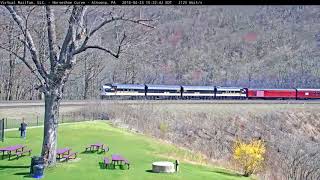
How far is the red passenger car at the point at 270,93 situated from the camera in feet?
298

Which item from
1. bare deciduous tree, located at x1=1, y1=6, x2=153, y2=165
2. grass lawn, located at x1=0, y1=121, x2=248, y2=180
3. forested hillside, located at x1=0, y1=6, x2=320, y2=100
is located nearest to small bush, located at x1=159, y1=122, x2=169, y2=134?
grass lawn, located at x1=0, y1=121, x2=248, y2=180

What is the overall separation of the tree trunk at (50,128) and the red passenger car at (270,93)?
67672mm

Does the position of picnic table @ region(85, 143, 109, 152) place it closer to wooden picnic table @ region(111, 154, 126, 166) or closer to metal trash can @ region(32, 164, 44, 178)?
Answer: wooden picnic table @ region(111, 154, 126, 166)

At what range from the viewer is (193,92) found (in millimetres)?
87188

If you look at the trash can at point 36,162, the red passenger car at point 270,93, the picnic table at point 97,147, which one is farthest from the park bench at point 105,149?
the red passenger car at point 270,93

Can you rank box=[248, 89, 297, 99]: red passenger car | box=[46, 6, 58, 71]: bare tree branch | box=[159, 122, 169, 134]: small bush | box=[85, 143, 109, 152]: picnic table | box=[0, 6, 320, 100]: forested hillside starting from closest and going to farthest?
box=[46, 6, 58, 71]: bare tree branch, box=[85, 143, 109, 152]: picnic table, box=[159, 122, 169, 134]: small bush, box=[248, 89, 297, 99]: red passenger car, box=[0, 6, 320, 100]: forested hillside

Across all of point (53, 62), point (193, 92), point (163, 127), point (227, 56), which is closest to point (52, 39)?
point (53, 62)

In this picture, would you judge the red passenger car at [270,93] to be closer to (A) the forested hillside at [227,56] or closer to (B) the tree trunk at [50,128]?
(A) the forested hillside at [227,56]

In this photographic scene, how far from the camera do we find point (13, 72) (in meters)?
77.2

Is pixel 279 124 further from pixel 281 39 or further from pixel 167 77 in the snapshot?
pixel 281 39

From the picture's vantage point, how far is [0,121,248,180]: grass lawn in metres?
25.5

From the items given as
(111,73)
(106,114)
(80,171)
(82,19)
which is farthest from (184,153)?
(111,73)

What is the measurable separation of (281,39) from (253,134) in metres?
100

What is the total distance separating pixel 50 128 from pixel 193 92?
202ft
